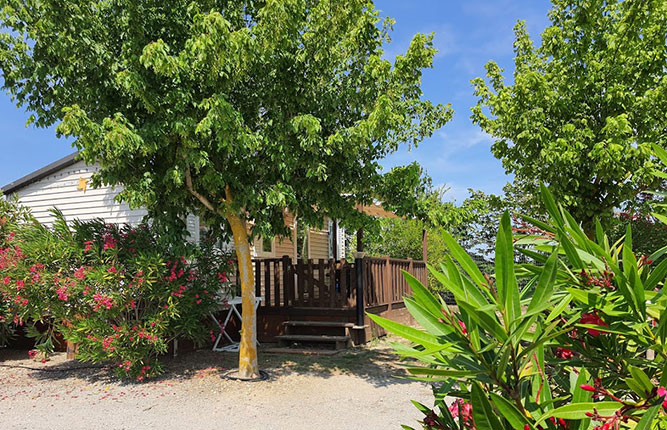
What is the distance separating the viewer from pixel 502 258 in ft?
3.29

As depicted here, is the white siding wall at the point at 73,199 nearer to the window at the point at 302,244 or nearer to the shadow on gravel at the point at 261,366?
the shadow on gravel at the point at 261,366

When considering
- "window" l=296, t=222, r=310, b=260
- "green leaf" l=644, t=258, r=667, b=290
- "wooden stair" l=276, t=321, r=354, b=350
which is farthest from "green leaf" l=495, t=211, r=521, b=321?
"window" l=296, t=222, r=310, b=260

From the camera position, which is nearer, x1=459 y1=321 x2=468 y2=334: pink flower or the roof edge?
x1=459 y1=321 x2=468 y2=334: pink flower

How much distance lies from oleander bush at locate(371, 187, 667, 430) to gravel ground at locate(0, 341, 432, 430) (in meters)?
4.29

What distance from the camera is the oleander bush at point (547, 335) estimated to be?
974mm

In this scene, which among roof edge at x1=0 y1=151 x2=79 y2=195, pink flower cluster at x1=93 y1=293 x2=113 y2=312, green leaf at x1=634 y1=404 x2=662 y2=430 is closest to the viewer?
green leaf at x1=634 y1=404 x2=662 y2=430

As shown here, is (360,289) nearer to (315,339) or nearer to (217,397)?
(315,339)

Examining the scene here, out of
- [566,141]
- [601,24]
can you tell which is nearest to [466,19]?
[566,141]

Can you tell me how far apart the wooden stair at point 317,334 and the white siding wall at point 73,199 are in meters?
3.92

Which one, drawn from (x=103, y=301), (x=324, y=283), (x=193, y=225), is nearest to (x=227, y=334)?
(x=324, y=283)

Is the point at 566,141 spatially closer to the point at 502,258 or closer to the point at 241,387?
the point at 241,387

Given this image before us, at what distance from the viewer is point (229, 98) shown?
7.07 meters

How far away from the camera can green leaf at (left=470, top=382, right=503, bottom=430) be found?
96 cm

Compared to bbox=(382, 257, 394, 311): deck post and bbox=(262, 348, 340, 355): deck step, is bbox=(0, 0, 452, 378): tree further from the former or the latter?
bbox=(382, 257, 394, 311): deck post
